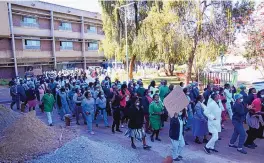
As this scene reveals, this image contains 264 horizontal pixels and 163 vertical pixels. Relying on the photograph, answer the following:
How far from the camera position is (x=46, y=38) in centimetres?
3116

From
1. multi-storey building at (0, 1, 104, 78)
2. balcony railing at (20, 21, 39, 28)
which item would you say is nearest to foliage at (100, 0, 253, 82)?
multi-storey building at (0, 1, 104, 78)

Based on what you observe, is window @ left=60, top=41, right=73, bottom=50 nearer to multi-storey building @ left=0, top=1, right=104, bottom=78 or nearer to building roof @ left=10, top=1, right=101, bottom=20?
multi-storey building @ left=0, top=1, right=104, bottom=78

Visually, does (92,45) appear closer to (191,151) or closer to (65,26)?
(65,26)

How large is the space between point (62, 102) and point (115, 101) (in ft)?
9.52

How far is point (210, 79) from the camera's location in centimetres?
1540

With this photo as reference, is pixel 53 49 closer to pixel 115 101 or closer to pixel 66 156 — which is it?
pixel 115 101

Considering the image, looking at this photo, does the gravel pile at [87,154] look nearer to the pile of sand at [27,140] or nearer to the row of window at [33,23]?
the pile of sand at [27,140]

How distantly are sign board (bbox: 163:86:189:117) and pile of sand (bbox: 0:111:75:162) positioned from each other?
12.0ft

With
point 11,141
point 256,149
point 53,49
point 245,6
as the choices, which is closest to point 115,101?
point 11,141

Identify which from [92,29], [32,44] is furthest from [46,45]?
[92,29]

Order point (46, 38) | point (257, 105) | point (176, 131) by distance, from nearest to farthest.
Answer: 1. point (176, 131)
2. point (257, 105)
3. point (46, 38)

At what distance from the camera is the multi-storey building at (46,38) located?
2675cm

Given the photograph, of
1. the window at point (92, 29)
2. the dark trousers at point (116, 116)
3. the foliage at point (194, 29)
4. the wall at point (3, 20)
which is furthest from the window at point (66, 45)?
the dark trousers at point (116, 116)

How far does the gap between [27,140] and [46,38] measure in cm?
2664
